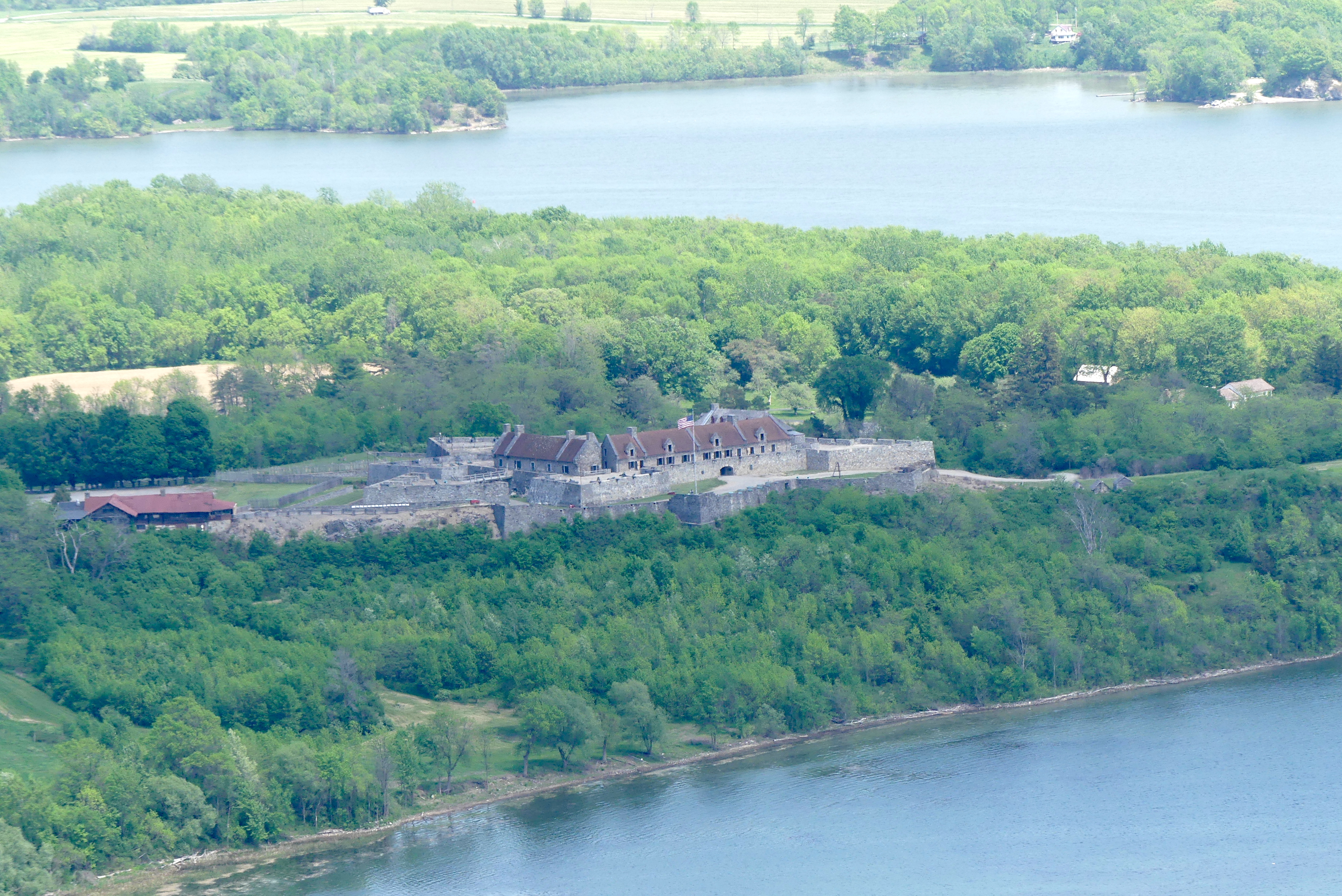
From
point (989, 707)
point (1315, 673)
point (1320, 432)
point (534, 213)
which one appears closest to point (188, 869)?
point (989, 707)

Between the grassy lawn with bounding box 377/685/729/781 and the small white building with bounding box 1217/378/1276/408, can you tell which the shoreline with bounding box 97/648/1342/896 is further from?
the small white building with bounding box 1217/378/1276/408

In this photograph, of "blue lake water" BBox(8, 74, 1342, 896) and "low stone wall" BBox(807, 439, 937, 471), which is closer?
"blue lake water" BBox(8, 74, 1342, 896)

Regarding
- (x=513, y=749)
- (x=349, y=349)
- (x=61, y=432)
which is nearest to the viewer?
(x=513, y=749)

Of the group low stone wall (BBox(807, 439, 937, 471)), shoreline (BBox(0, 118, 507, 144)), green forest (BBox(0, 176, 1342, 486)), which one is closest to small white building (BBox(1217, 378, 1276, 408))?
green forest (BBox(0, 176, 1342, 486))

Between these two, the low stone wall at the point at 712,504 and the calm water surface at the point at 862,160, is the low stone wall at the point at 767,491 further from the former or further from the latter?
the calm water surface at the point at 862,160

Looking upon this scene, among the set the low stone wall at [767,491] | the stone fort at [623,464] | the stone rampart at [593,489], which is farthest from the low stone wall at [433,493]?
the low stone wall at [767,491]

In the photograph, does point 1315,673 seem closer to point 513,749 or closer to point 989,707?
point 989,707

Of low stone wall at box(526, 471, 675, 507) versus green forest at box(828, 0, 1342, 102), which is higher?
green forest at box(828, 0, 1342, 102)

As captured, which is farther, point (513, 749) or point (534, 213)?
point (534, 213)
